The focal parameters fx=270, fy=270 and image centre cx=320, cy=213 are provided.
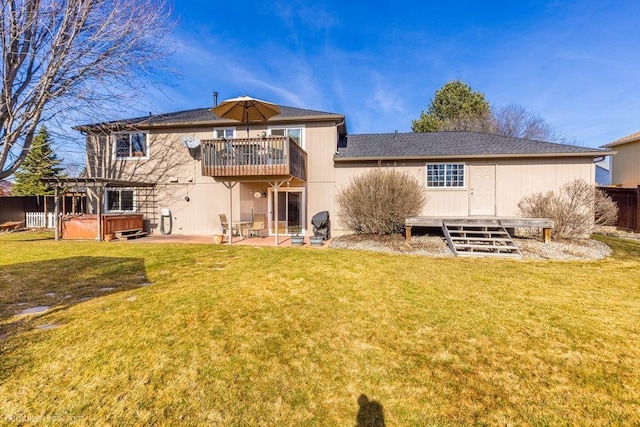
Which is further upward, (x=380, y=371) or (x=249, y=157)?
(x=249, y=157)

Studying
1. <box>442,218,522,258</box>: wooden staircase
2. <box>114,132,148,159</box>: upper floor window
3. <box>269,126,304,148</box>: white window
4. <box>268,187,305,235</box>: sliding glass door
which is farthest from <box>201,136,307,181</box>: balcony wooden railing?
<box>442,218,522,258</box>: wooden staircase

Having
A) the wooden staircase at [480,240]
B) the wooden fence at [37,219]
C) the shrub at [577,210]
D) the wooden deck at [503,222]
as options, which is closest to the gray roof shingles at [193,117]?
the wooden deck at [503,222]

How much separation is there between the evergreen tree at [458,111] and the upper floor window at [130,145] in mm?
21531

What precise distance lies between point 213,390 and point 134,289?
352cm

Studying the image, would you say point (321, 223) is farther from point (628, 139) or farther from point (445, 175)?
point (628, 139)

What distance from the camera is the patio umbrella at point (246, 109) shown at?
937 cm

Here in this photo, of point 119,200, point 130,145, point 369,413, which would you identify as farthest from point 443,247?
point 119,200

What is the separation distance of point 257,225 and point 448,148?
351 inches

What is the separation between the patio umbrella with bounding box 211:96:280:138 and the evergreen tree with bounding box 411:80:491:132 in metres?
18.4

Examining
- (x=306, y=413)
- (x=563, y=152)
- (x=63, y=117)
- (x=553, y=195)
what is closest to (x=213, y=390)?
(x=306, y=413)

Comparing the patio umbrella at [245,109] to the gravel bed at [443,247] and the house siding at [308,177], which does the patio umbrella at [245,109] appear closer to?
the house siding at [308,177]

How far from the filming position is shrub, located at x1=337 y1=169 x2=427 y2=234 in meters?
9.83

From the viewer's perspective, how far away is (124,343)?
10.3ft

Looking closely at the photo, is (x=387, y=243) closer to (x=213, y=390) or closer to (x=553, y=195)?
(x=553, y=195)
